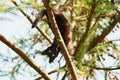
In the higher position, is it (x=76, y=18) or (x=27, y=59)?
(x=76, y=18)

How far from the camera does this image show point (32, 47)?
13.5 ft

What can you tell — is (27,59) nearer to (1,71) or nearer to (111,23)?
(1,71)

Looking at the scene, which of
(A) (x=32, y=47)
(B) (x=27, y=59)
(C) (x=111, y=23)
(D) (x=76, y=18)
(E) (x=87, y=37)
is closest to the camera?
(B) (x=27, y=59)

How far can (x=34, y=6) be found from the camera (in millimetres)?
2867

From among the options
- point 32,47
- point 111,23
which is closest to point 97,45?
point 111,23

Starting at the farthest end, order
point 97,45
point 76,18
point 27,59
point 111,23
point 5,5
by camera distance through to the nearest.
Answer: point 76,18
point 97,45
point 111,23
point 27,59
point 5,5

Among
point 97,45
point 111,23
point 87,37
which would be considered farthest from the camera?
point 97,45

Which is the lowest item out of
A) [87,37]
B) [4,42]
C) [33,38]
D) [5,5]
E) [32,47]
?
[87,37]

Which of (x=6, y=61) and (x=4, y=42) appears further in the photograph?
(x=6, y=61)

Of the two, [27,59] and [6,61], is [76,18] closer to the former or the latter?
[6,61]

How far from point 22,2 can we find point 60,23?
59 cm

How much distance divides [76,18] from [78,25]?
229 millimetres

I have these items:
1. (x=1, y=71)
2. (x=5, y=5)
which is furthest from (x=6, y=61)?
(x=5, y=5)

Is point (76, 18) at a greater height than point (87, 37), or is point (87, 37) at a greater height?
point (76, 18)
